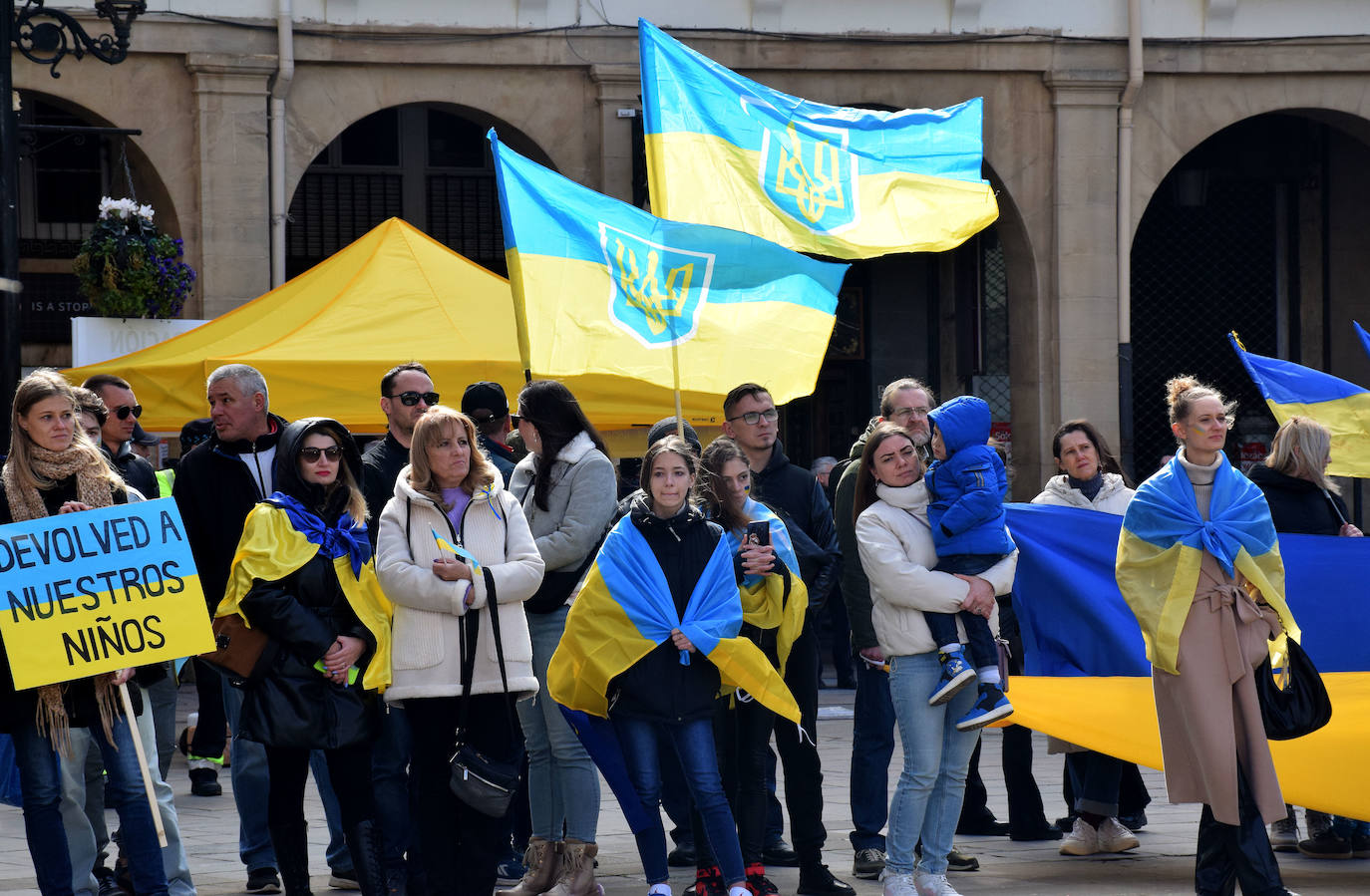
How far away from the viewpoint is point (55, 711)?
19.5 ft

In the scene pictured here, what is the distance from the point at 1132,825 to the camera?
8289 mm

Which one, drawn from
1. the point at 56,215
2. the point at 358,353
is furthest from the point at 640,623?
the point at 56,215

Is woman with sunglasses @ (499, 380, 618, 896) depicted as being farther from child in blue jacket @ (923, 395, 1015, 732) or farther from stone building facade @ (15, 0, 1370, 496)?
stone building facade @ (15, 0, 1370, 496)

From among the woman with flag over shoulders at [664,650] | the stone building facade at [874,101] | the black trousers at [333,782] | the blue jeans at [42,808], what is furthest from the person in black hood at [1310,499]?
the stone building facade at [874,101]

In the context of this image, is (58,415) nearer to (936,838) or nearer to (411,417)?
(411,417)

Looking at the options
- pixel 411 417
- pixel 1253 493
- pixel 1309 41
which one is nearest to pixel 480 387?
pixel 411 417

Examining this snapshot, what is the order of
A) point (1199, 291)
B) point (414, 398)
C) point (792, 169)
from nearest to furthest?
point (414, 398)
point (792, 169)
point (1199, 291)

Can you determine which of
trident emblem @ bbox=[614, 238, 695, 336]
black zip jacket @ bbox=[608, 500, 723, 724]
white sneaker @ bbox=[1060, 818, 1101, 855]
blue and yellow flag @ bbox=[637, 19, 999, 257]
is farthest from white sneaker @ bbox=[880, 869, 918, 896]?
blue and yellow flag @ bbox=[637, 19, 999, 257]

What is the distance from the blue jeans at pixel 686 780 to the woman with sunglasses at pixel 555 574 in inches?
15.5

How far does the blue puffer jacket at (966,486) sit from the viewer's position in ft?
21.6

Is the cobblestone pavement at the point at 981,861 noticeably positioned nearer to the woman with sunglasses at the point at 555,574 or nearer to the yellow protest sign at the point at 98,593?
the woman with sunglasses at the point at 555,574

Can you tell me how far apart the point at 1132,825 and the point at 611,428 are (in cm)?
454

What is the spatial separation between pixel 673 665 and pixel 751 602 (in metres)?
0.52

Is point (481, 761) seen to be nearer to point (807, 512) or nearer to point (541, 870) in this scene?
point (541, 870)
